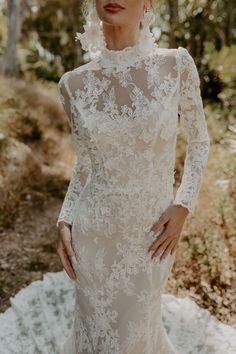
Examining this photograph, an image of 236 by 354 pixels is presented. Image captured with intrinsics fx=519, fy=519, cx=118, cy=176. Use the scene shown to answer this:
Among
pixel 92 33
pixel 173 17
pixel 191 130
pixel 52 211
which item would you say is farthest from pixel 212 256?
pixel 173 17

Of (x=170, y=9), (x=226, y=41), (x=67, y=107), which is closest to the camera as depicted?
(x=67, y=107)

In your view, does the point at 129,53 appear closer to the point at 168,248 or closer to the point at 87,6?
the point at 87,6

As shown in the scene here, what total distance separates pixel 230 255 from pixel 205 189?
58.6 inches

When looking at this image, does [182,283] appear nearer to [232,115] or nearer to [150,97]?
[150,97]

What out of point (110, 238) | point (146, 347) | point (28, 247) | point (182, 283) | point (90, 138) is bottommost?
point (28, 247)

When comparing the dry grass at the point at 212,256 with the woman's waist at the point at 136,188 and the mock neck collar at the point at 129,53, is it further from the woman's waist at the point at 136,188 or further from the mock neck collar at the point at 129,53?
the mock neck collar at the point at 129,53

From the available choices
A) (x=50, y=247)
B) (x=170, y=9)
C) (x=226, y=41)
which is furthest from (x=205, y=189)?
(x=226, y=41)

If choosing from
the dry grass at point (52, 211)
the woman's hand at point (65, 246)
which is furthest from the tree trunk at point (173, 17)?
the woman's hand at point (65, 246)

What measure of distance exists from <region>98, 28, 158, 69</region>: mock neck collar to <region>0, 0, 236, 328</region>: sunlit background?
0.57 meters

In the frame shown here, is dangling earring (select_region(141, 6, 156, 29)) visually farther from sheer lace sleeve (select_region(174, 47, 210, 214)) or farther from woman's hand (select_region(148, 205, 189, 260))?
woman's hand (select_region(148, 205, 189, 260))

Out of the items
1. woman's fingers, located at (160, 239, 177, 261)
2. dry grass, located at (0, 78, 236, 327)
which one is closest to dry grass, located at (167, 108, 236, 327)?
dry grass, located at (0, 78, 236, 327)

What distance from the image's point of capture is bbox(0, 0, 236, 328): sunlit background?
474cm

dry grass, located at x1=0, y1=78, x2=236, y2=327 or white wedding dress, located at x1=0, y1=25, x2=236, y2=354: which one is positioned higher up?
white wedding dress, located at x1=0, y1=25, x2=236, y2=354

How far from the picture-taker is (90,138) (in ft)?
7.61
